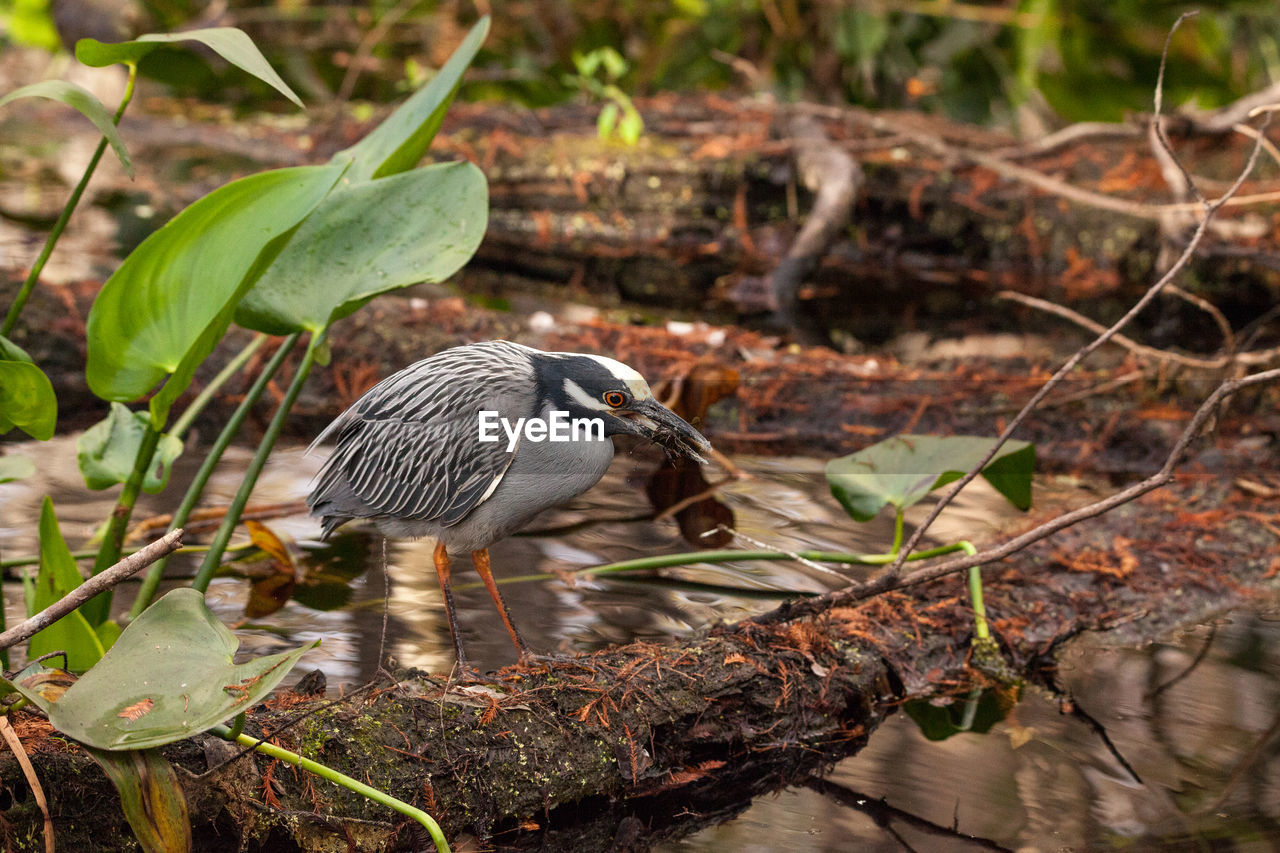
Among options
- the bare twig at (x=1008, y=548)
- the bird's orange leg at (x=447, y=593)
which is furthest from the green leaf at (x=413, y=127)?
the bare twig at (x=1008, y=548)

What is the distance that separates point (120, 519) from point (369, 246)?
696mm

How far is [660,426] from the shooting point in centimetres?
174

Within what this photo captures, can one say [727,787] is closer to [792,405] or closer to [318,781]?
[318,781]

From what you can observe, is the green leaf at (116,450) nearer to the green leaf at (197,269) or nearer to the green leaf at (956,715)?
the green leaf at (197,269)

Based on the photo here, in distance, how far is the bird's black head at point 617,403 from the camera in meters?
1.72

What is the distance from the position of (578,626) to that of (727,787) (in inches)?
23.6

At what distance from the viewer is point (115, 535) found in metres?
2.23

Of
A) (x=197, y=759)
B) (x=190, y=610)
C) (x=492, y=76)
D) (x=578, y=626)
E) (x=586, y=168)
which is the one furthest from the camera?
(x=492, y=76)

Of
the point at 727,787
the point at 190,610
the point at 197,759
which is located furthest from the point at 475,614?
the point at 190,610

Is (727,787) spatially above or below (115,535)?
below

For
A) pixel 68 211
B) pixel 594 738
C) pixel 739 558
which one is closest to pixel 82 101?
pixel 68 211

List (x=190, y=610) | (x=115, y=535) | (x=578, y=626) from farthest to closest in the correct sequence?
(x=578, y=626)
(x=115, y=535)
(x=190, y=610)

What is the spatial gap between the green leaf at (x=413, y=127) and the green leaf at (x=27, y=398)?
0.67 m

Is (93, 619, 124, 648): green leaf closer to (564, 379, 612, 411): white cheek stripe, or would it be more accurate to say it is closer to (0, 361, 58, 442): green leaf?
(0, 361, 58, 442): green leaf
